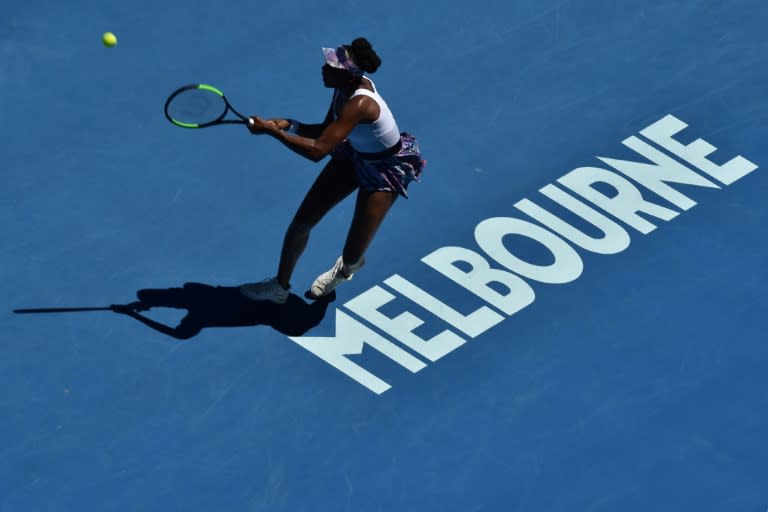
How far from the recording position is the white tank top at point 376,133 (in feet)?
40.7

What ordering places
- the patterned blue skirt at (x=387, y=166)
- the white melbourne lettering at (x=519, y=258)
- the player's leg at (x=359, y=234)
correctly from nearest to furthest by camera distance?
the patterned blue skirt at (x=387, y=166) → the player's leg at (x=359, y=234) → the white melbourne lettering at (x=519, y=258)

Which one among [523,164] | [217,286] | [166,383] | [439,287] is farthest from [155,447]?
[523,164]

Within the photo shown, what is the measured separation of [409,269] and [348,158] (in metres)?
1.27

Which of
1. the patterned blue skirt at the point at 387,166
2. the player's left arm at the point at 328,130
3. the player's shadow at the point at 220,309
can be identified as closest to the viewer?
the player's left arm at the point at 328,130

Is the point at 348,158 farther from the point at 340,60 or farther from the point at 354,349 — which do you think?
the point at 354,349

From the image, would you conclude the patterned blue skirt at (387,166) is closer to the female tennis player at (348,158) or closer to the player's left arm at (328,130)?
the female tennis player at (348,158)

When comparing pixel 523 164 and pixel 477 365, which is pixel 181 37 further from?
pixel 477 365

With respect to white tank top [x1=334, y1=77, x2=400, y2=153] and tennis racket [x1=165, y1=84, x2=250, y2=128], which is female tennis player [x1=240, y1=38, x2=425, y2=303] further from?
tennis racket [x1=165, y1=84, x2=250, y2=128]

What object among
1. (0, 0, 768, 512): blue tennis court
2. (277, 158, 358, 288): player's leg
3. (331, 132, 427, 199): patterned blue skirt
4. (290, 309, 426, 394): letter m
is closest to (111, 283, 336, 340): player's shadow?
(0, 0, 768, 512): blue tennis court

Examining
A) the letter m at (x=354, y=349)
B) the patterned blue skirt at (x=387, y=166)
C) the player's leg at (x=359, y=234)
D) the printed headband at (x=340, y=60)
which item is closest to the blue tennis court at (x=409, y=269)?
the letter m at (x=354, y=349)

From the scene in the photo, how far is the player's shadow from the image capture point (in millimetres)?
13336

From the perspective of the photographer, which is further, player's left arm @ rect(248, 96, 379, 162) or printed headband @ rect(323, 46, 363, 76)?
printed headband @ rect(323, 46, 363, 76)

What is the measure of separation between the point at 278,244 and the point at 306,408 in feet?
6.00

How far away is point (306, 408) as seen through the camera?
41.6 feet
